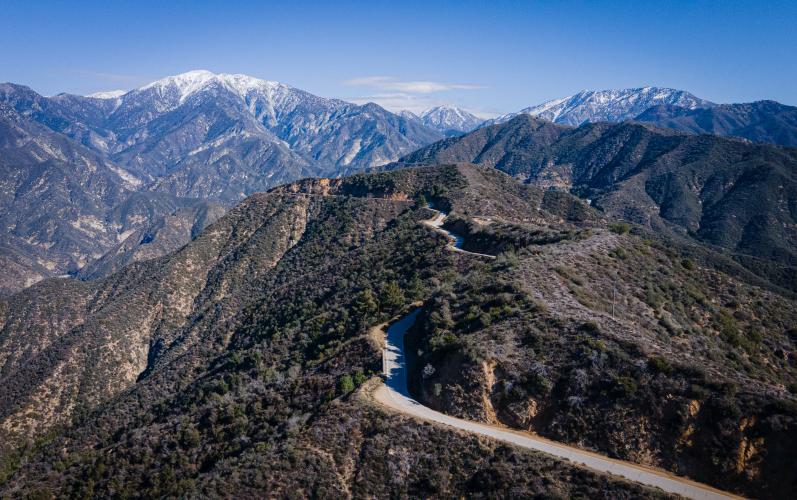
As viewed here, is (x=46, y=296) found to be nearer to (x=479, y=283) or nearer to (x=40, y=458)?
(x=40, y=458)

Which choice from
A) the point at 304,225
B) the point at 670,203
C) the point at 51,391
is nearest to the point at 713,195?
the point at 670,203

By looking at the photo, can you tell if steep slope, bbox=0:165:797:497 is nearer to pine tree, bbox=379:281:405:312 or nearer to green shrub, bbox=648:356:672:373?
green shrub, bbox=648:356:672:373

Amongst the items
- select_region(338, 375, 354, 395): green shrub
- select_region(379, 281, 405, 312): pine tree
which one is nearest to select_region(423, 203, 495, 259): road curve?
select_region(379, 281, 405, 312): pine tree

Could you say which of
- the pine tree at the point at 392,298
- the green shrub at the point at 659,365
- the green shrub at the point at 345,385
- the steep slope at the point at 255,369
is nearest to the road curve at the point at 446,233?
the steep slope at the point at 255,369

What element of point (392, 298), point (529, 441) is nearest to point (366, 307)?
point (392, 298)

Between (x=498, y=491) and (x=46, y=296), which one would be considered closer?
(x=498, y=491)

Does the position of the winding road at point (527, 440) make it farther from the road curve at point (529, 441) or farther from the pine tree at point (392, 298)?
the pine tree at point (392, 298)

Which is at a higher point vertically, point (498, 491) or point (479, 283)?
point (479, 283)

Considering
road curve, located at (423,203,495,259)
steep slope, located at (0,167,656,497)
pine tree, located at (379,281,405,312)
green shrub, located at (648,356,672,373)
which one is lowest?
steep slope, located at (0,167,656,497)
